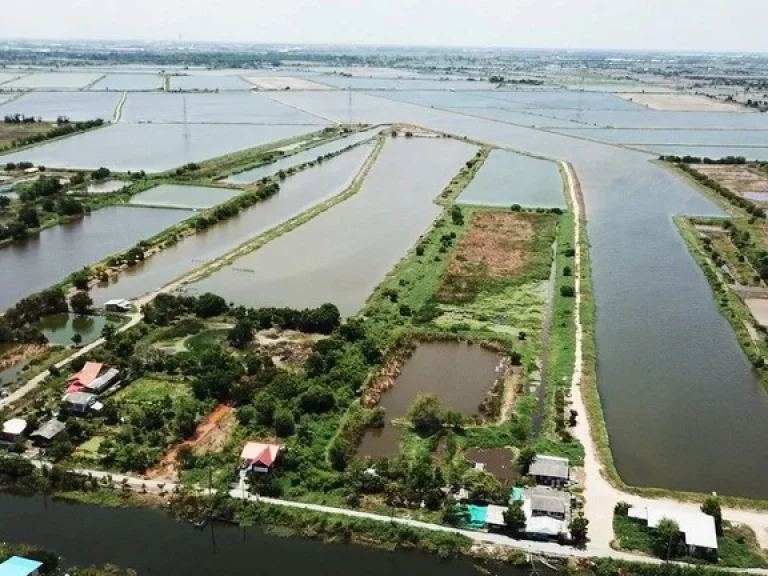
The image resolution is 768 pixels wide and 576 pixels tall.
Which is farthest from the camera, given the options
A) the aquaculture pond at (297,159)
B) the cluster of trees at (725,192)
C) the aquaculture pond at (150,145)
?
the aquaculture pond at (150,145)

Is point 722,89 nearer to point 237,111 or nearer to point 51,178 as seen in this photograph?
point 237,111

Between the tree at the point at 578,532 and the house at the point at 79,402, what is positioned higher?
the house at the point at 79,402

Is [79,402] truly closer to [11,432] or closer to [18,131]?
[11,432]

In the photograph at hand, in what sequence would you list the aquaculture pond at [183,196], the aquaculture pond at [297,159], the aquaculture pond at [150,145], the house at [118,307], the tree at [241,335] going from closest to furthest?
1. the tree at [241,335]
2. the house at [118,307]
3. the aquaculture pond at [183,196]
4. the aquaculture pond at [297,159]
5. the aquaculture pond at [150,145]

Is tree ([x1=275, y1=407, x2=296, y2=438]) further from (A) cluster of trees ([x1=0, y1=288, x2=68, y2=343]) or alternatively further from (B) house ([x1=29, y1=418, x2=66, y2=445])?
(A) cluster of trees ([x1=0, y1=288, x2=68, y2=343])

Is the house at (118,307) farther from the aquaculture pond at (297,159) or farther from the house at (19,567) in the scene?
the aquaculture pond at (297,159)

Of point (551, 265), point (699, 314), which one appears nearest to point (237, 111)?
point (551, 265)

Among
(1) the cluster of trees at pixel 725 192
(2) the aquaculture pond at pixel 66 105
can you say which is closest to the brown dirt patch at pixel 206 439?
(1) the cluster of trees at pixel 725 192
